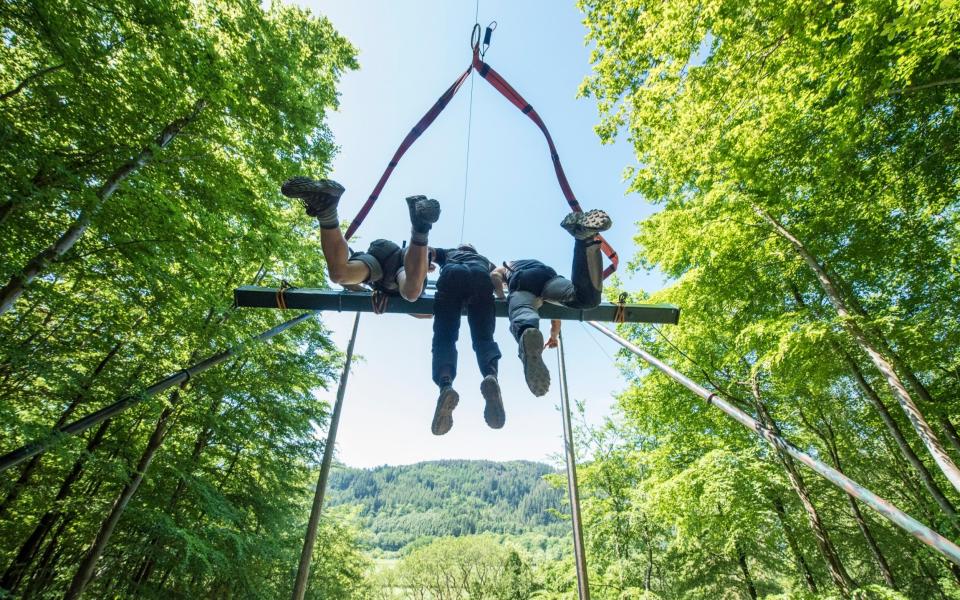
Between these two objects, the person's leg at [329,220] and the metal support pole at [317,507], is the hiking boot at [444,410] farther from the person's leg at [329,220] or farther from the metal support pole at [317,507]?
the metal support pole at [317,507]

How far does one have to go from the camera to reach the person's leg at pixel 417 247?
2285 mm

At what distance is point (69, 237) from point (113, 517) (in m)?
4.69

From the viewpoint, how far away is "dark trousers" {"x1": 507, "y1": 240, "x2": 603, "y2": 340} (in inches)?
103

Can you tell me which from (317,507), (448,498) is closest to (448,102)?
(317,507)

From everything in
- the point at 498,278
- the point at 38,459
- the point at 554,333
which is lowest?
the point at 38,459

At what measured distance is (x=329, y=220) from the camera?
2.41 meters

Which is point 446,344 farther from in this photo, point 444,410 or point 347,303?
point 347,303


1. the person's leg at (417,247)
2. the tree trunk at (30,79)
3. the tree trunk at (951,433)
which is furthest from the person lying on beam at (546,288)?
→ the tree trunk at (951,433)

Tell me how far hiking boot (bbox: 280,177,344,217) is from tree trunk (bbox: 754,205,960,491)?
16.7 ft

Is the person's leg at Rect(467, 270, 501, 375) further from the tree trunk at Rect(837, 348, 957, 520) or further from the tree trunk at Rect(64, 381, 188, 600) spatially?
the tree trunk at Rect(837, 348, 957, 520)

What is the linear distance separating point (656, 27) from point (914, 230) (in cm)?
485

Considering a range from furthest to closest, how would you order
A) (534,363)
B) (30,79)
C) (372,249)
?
1. (30,79)
2. (372,249)
3. (534,363)

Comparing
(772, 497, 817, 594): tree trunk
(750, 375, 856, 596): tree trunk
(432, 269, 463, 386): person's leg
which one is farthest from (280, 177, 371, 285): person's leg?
(772, 497, 817, 594): tree trunk

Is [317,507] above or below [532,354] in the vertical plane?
below
